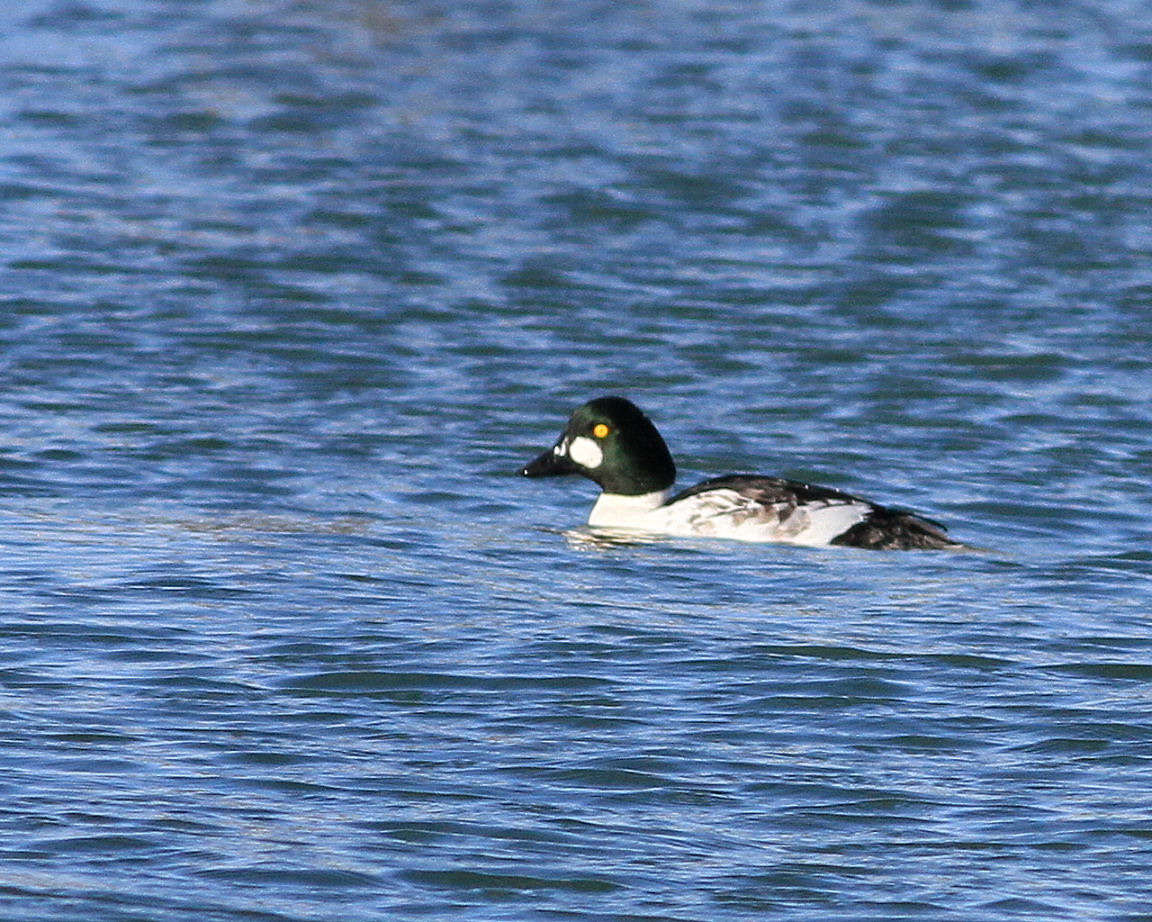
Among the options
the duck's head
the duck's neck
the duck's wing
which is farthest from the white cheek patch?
the duck's wing

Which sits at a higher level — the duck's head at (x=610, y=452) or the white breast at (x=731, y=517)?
the duck's head at (x=610, y=452)

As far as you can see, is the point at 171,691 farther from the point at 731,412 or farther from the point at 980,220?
the point at 980,220

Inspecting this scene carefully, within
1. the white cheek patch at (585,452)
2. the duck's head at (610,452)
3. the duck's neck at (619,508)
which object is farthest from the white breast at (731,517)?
the white cheek patch at (585,452)

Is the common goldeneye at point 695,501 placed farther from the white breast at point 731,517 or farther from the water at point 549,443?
the water at point 549,443

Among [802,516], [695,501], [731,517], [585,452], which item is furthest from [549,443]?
[802,516]

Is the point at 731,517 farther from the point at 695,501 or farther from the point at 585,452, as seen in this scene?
the point at 585,452

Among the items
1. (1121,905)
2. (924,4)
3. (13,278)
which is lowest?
(1121,905)

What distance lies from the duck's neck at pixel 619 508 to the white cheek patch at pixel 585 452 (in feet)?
0.76

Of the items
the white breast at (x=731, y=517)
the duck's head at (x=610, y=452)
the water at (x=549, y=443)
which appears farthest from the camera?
the duck's head at (x=610, y=452)

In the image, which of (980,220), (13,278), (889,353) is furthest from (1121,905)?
(980,220)

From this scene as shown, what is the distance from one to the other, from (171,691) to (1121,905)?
3707 millimetres

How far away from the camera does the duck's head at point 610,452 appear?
13938mm

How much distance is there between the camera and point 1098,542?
12.9 metres

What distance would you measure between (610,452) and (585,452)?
0.49 feet
